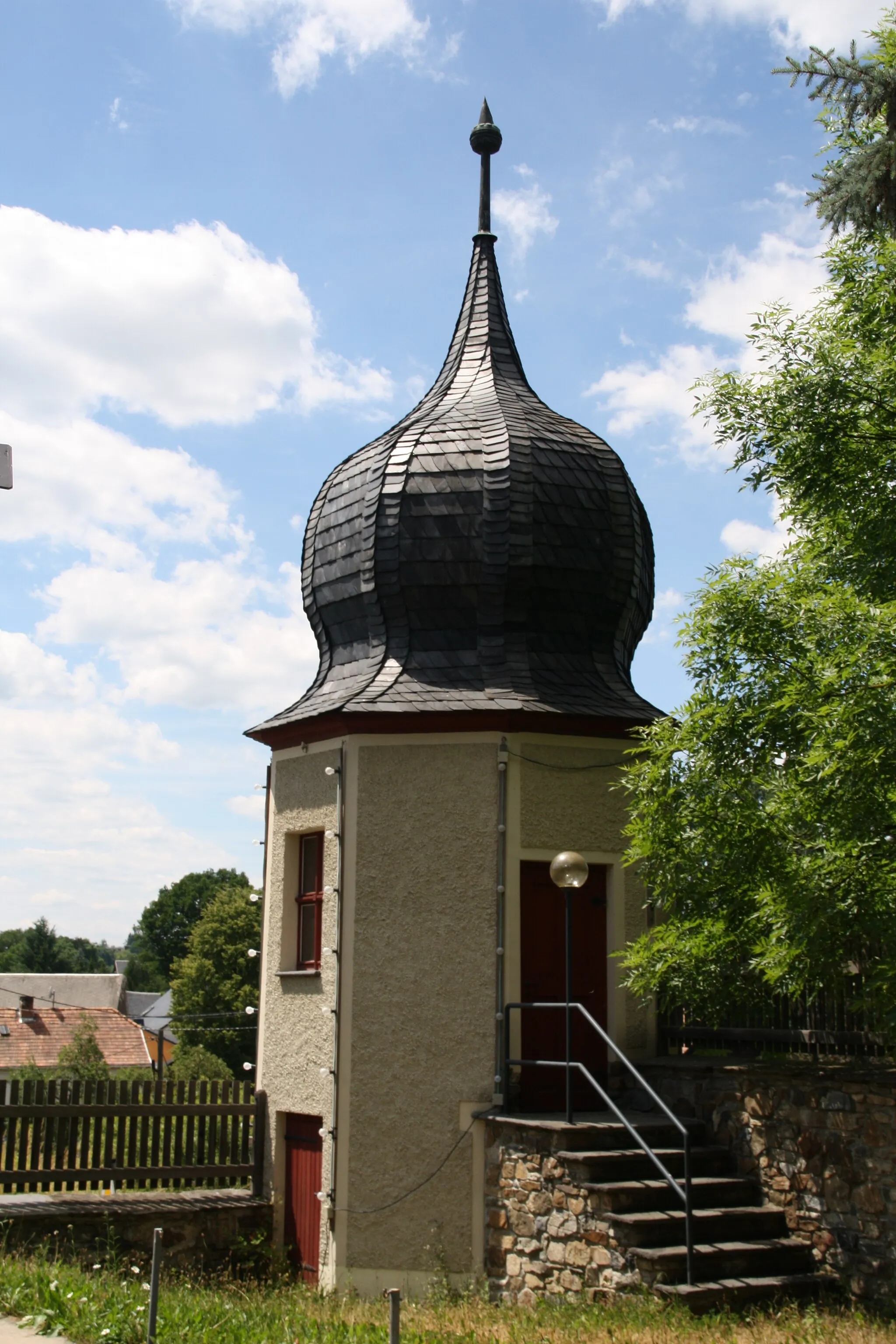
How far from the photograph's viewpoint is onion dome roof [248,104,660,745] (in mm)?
12266

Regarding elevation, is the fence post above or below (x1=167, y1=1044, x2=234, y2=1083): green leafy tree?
above

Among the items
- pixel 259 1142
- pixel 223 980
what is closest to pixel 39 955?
pixel 223 980

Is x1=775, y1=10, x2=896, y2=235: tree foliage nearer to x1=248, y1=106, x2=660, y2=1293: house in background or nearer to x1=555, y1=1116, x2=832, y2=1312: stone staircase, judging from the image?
x1=248, y1=106, x2=660, y2=1293: house in background

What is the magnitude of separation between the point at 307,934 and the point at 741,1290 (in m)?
5.37

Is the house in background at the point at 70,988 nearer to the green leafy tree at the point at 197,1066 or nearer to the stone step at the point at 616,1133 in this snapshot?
the green leafy tree at the point at 197,1066

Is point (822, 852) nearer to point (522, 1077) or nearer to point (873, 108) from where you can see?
point (522, 1077)

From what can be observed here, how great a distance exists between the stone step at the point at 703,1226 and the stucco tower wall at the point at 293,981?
308cm

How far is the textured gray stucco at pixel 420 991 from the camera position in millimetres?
10891

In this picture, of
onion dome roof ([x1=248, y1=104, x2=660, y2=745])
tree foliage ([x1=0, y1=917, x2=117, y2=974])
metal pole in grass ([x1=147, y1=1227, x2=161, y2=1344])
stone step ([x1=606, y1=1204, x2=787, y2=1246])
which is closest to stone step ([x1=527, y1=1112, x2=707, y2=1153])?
stone step ([x1=606, y1=1204, x2=787, y2=1246])

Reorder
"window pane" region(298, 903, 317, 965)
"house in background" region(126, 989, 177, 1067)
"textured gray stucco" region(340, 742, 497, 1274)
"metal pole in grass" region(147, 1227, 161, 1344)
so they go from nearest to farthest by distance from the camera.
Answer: "metal pole in grass" region(147, 1227, 161, 1344) < "textured gray stucco" region(340, 742, 497, 1274) < "window pane" region(298, 903, 317, 965) < "house in background" region(126, 989, 177, 1067)

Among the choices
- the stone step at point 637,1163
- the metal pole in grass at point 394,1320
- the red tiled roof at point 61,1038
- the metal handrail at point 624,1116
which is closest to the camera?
the metal pole in grass at point 394,1320

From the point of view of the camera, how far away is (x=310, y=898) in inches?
492

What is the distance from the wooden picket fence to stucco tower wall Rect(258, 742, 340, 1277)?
0.34 meters

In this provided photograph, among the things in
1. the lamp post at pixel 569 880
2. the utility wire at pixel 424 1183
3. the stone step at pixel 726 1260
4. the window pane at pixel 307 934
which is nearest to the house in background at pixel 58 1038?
the window pane at pixel 307 934
